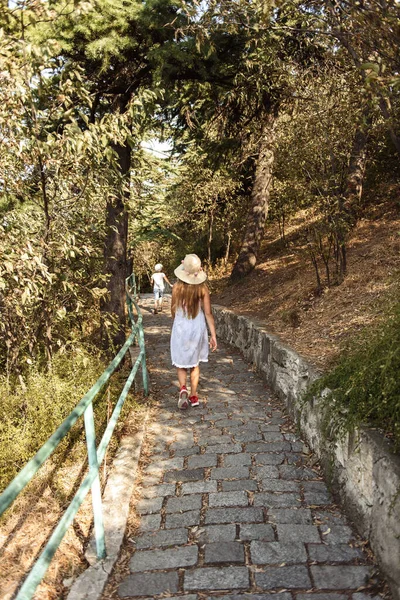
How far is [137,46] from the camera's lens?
814 cm

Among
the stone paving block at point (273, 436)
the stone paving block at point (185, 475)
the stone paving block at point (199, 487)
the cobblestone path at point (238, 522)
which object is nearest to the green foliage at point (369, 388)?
the cobblestone path at point (238, 522)

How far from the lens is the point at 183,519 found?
3656 millimetres

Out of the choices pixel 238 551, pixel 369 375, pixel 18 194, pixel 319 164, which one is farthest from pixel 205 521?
pixel 319 164

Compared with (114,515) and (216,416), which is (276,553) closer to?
(114,515)

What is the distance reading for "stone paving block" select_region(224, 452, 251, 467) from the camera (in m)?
4.51

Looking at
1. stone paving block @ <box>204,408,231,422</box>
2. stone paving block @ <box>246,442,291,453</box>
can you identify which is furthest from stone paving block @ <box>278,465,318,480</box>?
stone paving block @ <box>204,408,231,422</box>

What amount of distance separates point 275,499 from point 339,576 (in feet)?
3.16

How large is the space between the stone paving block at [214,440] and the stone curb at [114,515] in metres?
0.62

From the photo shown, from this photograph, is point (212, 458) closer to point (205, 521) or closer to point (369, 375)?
point (205, 521)

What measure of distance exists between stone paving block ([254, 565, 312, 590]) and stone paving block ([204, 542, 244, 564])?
19 cm

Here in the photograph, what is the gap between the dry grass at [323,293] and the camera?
6426 mm

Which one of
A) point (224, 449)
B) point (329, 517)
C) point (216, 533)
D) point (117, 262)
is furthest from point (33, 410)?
point (117, 262)

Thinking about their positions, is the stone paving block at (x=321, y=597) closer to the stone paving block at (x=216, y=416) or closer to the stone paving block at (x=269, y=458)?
the stone paving block at (x=269, y=458)

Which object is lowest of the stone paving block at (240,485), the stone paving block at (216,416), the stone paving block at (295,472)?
the stone paving block at (216,416)
